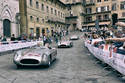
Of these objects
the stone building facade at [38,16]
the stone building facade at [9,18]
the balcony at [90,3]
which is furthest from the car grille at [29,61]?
the balcony at [90,3]

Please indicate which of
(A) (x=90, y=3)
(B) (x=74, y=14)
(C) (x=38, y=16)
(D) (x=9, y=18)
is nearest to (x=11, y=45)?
(D) (x=9, y=18)

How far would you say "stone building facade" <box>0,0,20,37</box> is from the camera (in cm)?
2381

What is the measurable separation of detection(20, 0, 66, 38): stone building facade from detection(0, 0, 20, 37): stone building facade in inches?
121

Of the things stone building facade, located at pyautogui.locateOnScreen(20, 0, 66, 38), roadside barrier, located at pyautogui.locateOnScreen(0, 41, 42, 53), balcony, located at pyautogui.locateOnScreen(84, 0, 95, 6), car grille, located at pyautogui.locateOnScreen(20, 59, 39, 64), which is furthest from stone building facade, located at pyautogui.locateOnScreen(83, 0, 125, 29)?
car grille, located at pyautogui.locateOnScreen(20, 59, 39, 64)

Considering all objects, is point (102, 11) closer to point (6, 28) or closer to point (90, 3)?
point (90, 3)

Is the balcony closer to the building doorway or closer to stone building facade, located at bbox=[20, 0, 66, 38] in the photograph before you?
stone building facade, located at bbox=[20, 0, 66, 38]

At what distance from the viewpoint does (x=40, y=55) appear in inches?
326

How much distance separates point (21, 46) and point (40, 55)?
10960 millimetres

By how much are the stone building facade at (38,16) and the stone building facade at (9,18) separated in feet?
10.1

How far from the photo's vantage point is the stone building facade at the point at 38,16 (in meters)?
30.8

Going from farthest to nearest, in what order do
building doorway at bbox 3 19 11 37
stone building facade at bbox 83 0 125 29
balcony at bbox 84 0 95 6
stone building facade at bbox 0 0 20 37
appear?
balcony at bbox 84 0 95 6 → stone building facade at bbox 83 0 125 29 → building doorway at bbox 3 19 11 37 → stone building facade at bbox 0 0 20 37

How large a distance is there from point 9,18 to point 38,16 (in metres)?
10.9

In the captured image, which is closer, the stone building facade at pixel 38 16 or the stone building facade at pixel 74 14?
the stone building facade at pixel 38 16

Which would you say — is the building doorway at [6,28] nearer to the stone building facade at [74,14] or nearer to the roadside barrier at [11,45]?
the roadside barrier at [11,45]
